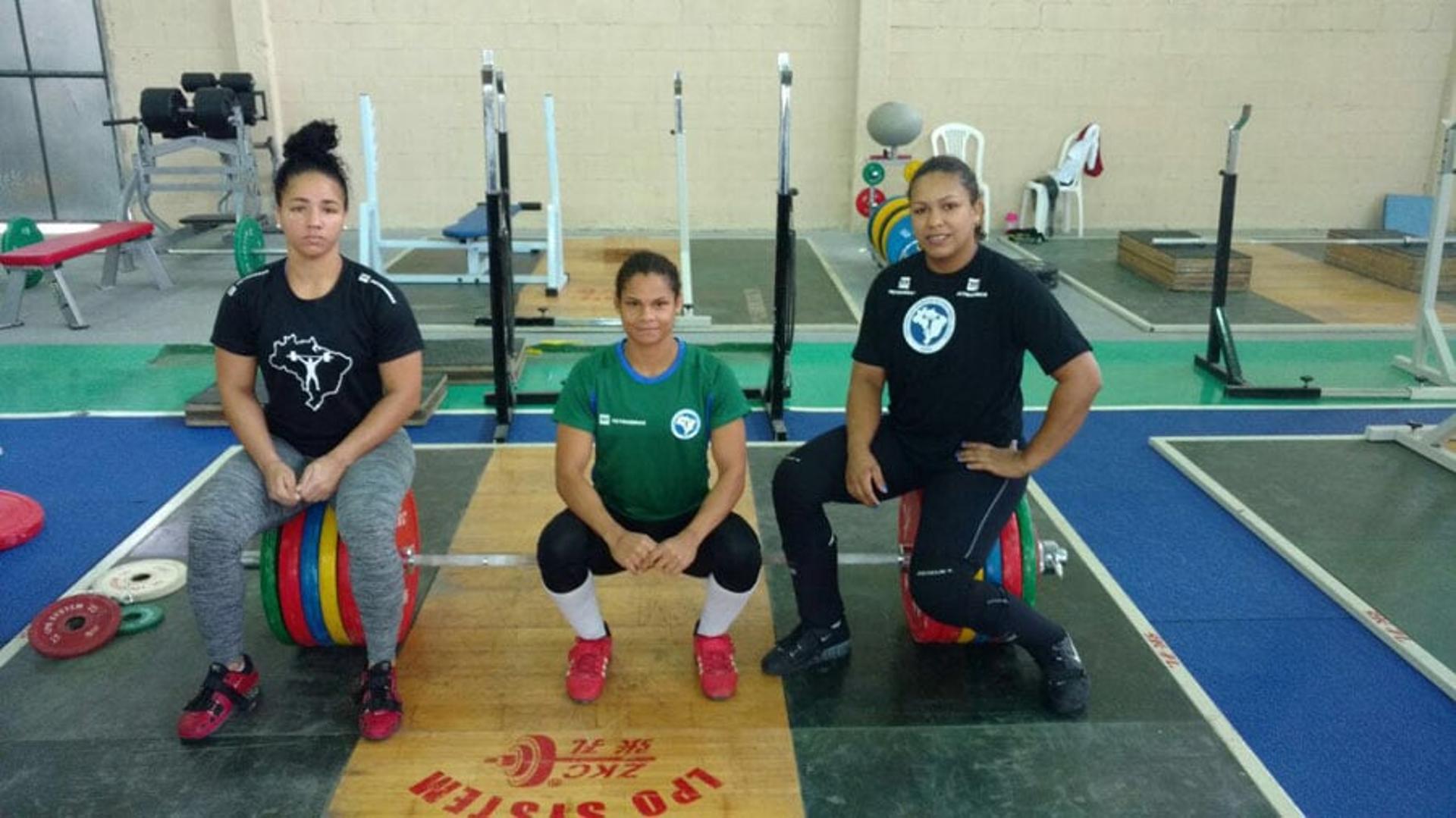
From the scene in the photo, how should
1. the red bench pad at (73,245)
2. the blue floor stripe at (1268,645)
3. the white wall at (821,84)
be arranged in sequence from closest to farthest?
the blue floor stripe at (1268,645)
the red bench pad at (73,245)
the white wall at (821,84)

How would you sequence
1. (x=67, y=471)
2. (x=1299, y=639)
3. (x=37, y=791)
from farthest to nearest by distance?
(x=67, y=471), (x=1299, y=639), (x=37, y=791)

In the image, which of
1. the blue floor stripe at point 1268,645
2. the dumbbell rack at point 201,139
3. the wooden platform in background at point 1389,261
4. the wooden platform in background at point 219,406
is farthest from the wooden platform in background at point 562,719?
the wooden platform in background at point 1389,261

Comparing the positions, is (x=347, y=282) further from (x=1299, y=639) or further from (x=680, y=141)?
(x=680, y=141)

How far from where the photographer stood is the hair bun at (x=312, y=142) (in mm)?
2398

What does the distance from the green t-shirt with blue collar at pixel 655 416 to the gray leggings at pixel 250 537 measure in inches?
17.5

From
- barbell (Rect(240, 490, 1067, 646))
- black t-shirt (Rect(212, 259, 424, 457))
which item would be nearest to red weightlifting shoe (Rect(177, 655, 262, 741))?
barbell (Rect(240, 490, 1067, 646))

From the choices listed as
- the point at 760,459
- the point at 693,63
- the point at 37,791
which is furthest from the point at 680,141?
the point at 37,791

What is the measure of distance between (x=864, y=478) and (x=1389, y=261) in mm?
5813

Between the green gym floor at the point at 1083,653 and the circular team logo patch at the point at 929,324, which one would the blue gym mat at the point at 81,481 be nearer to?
the green gym floor at the point at 1083,653

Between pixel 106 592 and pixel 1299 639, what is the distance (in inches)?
122

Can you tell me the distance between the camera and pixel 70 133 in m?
8.41

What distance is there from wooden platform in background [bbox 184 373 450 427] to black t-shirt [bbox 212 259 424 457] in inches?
60.4

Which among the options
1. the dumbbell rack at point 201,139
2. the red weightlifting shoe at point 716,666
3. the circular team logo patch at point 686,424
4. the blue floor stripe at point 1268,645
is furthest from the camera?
the dumbbell rack at point 201,139

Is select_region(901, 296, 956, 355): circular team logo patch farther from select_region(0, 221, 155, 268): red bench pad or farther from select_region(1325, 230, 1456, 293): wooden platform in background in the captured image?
select_region(1325, 230, 1456, 293): wooden platform in background
